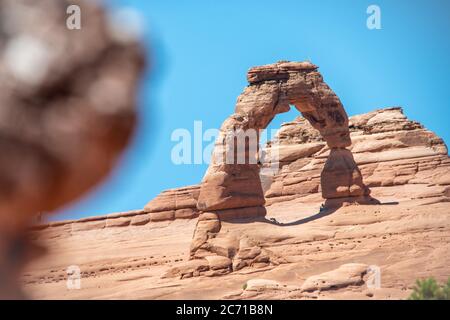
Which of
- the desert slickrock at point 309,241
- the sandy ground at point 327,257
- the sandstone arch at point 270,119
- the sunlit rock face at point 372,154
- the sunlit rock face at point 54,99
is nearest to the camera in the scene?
the sunlit rock face at point 54,99

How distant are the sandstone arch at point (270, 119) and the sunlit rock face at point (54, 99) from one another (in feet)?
81.1

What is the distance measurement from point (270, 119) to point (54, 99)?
26927 millimetres

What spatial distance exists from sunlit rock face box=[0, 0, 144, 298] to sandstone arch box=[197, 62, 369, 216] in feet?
81.1

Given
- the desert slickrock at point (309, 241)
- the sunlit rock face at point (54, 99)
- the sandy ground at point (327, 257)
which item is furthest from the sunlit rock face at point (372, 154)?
the sunlit rock face at point (54, 99)

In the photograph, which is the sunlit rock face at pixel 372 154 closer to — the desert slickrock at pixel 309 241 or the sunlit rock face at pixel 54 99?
the desert slickrock at pixel 309 241

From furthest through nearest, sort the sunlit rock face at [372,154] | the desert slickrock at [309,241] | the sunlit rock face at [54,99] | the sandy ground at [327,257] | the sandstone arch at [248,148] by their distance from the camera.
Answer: the sunlit rock face at [372,154] < the sandstone arch at [248,148] < the desert slickrock at [309,241] < the sandy ground at [327,257] < the sunlit rock face at [54,99]

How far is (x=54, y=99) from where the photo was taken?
1.15 meters

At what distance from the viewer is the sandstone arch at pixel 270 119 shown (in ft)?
85.8

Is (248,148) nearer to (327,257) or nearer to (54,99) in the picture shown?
(327,257)

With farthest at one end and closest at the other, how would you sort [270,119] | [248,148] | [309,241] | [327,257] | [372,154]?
[372,154] < [270,119] < [248,148] < [309,241] < [327,257]

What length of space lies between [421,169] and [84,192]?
35.3 meters

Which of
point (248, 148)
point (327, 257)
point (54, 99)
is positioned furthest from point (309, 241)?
point (54, 99)

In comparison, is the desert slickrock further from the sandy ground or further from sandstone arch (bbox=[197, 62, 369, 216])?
sandstone arch (bbox=[197, 62, 369, 216])

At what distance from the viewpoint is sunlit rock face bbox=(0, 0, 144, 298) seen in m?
1.11
